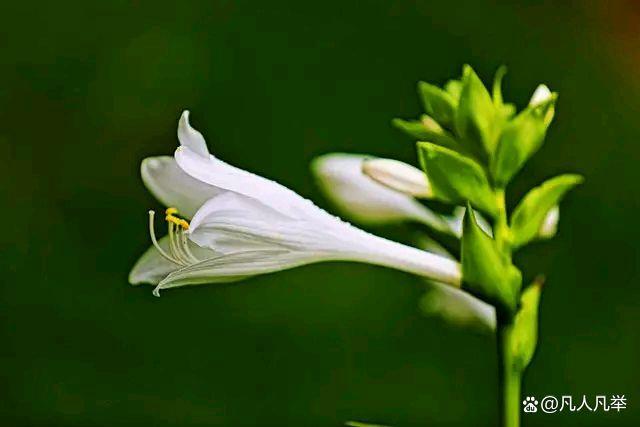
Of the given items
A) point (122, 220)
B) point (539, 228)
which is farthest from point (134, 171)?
point (539, 228)

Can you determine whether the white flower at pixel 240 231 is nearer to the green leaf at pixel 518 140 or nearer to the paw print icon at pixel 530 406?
the green leaf at pixel 518 140

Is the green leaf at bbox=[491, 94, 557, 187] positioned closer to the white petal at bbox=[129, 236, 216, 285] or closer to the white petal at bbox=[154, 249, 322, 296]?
the white petal at bbox=[154, 249, 322, 296]

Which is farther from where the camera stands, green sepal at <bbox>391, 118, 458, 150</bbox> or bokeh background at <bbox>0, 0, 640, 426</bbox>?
bokeh background at <bbox>0, 0, 640, 426</bbox>

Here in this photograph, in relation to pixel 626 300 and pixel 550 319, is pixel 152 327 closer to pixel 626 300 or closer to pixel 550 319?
pixel 550 319

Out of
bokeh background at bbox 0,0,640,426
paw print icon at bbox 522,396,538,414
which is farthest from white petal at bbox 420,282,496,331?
A: bokeh background at bbox 0,0,640,426

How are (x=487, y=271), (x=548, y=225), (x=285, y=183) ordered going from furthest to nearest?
(x=285, y=183), (x=548, y=225), (x=487, y=271)

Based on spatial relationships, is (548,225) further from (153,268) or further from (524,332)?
(153,268)

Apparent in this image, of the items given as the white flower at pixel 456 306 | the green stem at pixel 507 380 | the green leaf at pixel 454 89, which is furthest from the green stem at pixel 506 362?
the white flower at pixel 456 306

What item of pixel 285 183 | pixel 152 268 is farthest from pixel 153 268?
pixel 285 183
